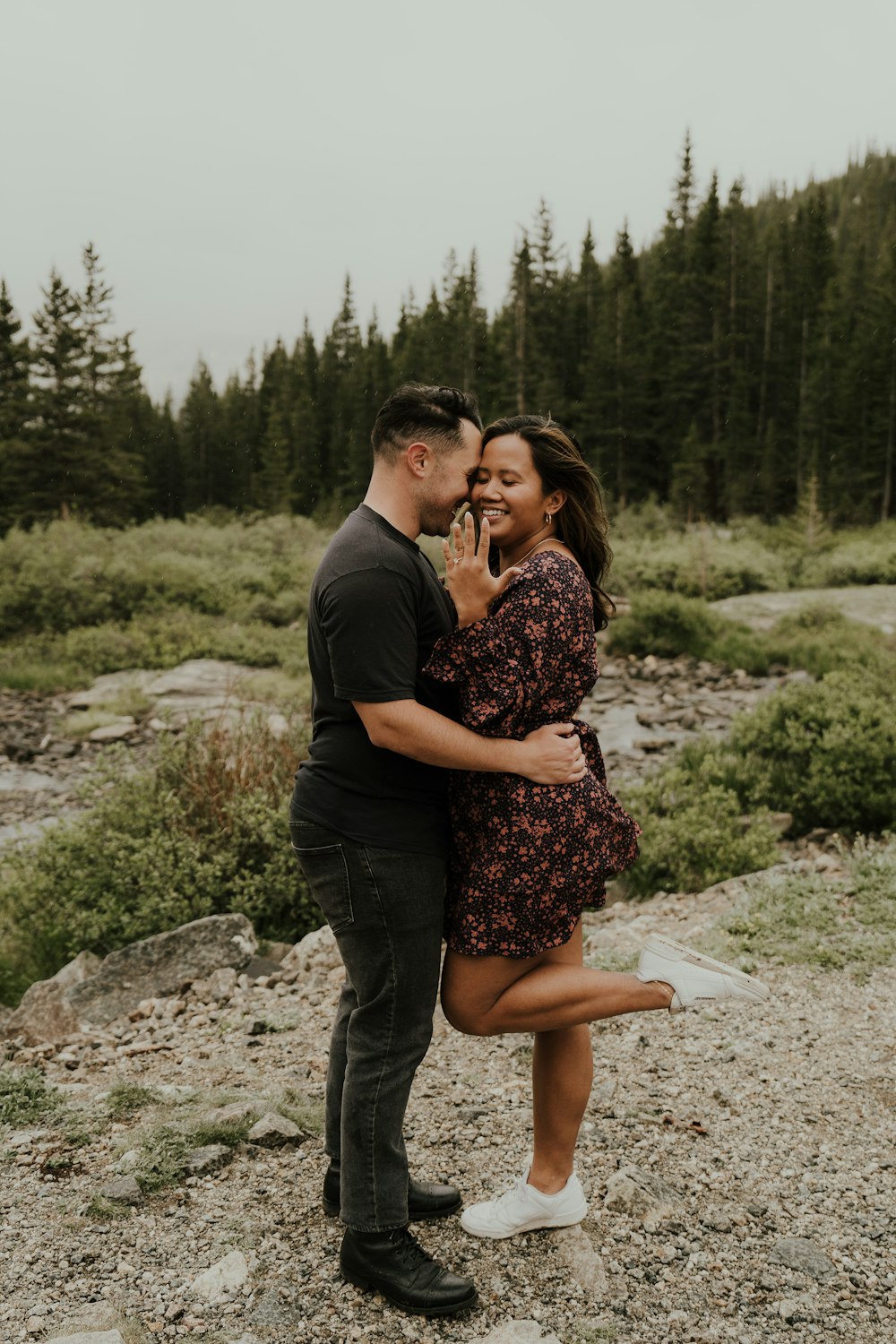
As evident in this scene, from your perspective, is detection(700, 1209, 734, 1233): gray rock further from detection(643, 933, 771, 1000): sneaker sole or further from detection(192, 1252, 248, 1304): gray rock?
detection(192, 1252, 248, 1304): gray rock

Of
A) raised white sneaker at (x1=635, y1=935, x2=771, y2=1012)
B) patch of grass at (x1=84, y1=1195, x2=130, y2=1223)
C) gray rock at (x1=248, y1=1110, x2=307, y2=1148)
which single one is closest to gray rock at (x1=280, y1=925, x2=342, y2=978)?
gray rock at (x1=248, y1=1110, x2=307, y2=1148)

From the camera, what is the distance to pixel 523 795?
244cm

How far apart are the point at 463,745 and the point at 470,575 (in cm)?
41

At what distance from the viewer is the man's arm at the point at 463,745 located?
7.45 feet

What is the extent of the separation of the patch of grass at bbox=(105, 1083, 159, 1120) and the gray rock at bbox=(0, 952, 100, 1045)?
1.10 meters

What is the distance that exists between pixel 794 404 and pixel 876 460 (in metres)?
6.61

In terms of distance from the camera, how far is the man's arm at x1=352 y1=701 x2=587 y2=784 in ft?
7.45

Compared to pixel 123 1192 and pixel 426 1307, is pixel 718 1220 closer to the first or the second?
pixel 426 1307

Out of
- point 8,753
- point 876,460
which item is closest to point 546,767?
point 8,753

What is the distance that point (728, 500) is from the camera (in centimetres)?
3784

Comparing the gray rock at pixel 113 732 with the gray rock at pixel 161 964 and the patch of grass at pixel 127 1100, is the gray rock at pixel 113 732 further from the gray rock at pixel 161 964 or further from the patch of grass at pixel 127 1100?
the patch of grass at pixel 127 1100

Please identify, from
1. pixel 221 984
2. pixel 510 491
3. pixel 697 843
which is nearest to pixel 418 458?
pixel 510 491

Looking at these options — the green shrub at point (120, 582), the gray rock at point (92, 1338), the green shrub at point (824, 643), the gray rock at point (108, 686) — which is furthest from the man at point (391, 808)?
the green shrub at point (120, 582)

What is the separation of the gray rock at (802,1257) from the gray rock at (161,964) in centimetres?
319
